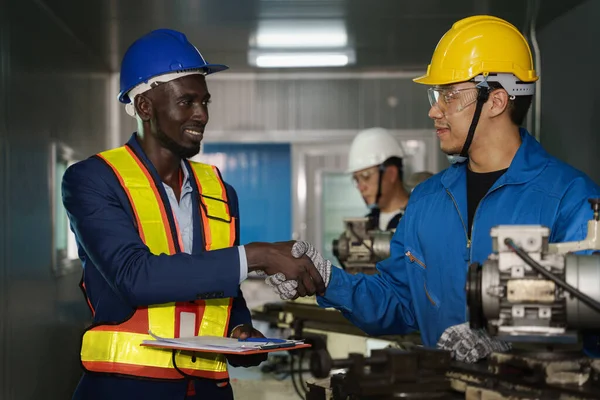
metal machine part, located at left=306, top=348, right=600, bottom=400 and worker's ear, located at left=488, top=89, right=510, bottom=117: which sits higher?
worker's ear, located at left=488, top=89, right=510, bottom=117

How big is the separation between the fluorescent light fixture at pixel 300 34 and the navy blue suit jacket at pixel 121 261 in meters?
4.46

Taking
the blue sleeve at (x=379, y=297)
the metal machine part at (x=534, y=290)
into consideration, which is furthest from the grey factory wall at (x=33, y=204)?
the metal machine part at (x=534, y=290)

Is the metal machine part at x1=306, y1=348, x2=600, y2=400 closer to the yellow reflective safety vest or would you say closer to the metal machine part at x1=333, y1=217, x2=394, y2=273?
the yellow reflective safety vest

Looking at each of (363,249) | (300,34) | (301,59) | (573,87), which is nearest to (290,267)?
(363,249)

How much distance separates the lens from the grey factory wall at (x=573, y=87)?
19.9ft

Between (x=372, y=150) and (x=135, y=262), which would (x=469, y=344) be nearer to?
(x=135, y=262)

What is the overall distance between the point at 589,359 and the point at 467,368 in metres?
0.27

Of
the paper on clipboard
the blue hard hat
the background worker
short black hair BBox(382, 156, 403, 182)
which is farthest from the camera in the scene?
short black hair BBox(382, 156, 403, 182)

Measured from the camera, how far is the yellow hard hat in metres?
2.74

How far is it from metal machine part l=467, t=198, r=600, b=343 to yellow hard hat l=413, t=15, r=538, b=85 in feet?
3.08

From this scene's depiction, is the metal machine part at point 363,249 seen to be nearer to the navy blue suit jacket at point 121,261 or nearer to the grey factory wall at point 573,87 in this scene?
the grey factory wall at point 573,87

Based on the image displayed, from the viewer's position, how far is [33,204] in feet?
17.3

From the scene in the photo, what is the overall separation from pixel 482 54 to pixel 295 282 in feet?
3.17

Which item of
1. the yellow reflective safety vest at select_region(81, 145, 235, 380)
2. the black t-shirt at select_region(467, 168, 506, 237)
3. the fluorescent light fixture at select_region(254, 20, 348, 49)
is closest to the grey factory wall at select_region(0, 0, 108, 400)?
the fluorescent light fixture at select_region(254, 20, 348, 49)
